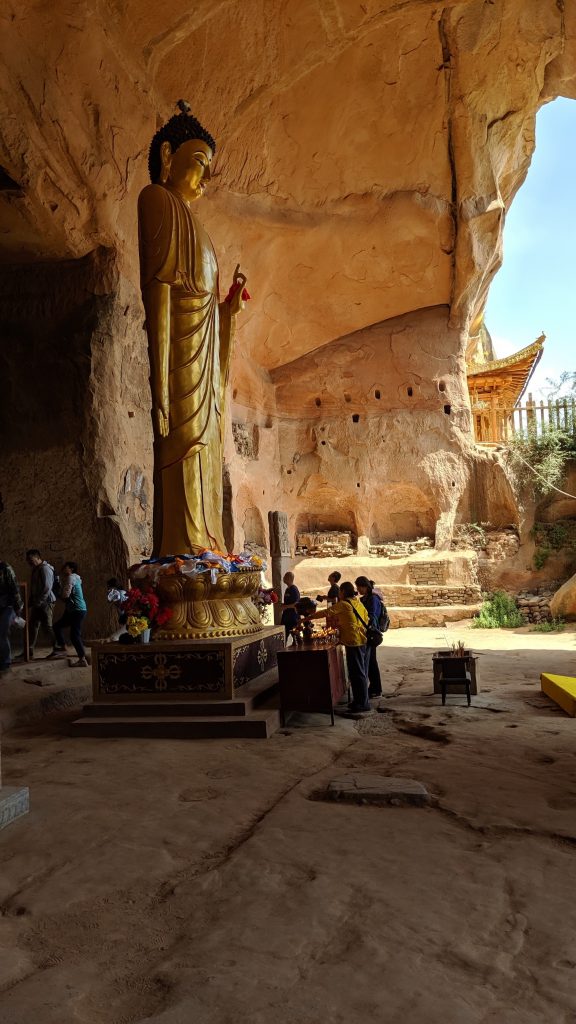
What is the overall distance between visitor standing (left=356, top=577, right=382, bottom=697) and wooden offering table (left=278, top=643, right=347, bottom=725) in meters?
1.25

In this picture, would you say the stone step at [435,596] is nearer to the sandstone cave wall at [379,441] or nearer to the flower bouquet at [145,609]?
the sandstone cave wall at [379,441]

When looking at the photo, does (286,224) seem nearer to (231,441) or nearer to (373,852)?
(231,441)

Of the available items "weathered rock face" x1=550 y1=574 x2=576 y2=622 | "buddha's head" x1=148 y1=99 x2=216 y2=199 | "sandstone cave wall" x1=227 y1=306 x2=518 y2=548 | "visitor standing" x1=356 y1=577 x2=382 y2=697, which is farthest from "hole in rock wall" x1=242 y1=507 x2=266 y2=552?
"buddha's head" x1=148 y1=99 x2=216 y2=199

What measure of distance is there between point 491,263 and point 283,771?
52.2 feet

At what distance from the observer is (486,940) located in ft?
6.50

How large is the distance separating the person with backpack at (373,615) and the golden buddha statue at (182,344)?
4.95 ft

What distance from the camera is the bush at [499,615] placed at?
47.6 feet

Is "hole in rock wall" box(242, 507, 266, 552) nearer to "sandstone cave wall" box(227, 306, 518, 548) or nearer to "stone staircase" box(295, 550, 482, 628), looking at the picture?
"sandstone cave wall" box(227, 306, 518, 548)

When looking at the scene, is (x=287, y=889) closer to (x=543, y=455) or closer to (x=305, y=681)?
(x=305, y=681)

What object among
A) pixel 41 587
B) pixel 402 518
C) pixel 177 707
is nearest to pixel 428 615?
pixel 402 518

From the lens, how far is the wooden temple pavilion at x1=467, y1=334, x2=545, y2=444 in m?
18.9

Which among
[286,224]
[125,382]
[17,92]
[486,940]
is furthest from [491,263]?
[486,940]

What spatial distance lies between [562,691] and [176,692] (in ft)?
11.0

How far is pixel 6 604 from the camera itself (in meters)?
6.32
